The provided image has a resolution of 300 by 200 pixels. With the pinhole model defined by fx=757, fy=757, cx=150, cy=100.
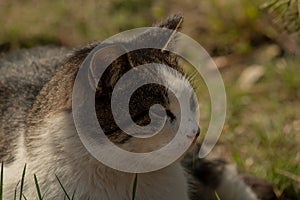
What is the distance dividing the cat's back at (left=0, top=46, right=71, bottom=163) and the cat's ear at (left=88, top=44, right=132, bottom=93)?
75cm

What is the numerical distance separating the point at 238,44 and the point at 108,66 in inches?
123

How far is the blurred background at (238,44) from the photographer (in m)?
4.40

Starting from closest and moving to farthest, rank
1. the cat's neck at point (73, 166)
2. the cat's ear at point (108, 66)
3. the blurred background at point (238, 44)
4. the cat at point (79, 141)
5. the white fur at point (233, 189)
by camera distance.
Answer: the cat's ear at point (108, 66) → the cat at point (79, 141) → the cat's neck at point (73, 166) → the white fur at point (233, 189) → the blurred background at point (238, 44)

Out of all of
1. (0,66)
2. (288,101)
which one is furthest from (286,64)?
(0,66)

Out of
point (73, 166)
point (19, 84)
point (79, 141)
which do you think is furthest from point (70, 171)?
point (19, 84)

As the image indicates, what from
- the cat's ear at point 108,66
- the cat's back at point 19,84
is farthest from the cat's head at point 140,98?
the cat's back at point 19,84

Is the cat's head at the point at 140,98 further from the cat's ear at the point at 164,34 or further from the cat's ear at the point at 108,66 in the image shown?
the cat's ear at the point at 164,34

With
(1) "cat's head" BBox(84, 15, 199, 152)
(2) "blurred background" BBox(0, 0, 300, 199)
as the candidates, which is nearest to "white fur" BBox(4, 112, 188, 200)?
(1) "cat's head" BBox(84, 15, 199, 152)

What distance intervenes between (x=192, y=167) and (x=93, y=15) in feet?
8.68

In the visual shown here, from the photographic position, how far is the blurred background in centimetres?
440

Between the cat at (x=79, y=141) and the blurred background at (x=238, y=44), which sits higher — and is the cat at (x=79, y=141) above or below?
below

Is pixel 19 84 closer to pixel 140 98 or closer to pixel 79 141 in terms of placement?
pixel 79 141

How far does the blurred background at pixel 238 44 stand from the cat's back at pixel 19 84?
99 cm

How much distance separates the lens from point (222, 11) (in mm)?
5957
